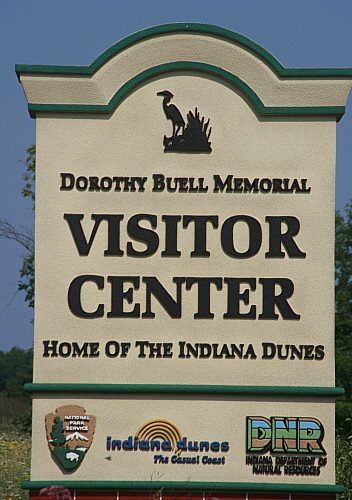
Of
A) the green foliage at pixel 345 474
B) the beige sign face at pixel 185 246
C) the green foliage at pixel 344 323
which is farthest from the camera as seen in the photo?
the green foliage at pixel 344 323

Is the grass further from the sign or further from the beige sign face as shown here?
the beige sign face

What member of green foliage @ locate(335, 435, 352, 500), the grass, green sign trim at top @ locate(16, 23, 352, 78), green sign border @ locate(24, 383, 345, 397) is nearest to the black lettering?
green sign border @ locate(24, 383, 345, 397)

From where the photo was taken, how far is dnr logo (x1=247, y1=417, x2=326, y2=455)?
37.2 ft

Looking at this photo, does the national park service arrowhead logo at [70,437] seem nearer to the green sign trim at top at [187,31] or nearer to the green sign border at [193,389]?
the green sign border at [193,389]

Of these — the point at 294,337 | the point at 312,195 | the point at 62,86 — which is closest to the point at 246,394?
the point at 294,337

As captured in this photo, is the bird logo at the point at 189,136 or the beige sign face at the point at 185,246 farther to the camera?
the bird logo at the point at 189,136

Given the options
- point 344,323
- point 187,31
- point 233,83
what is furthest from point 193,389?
point 344,323

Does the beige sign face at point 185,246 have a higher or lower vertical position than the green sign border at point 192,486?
higher

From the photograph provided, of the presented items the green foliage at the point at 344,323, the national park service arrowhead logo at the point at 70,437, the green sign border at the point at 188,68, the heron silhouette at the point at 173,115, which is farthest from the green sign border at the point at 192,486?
the green foliage at the point at 344,323

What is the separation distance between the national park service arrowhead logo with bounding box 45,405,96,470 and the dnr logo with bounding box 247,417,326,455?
6.85ft

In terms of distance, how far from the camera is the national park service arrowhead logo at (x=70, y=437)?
11.3 m

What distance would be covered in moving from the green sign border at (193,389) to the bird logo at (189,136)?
A: 3.13m

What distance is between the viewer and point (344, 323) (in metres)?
39.6

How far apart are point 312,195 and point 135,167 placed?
7.83 feet
